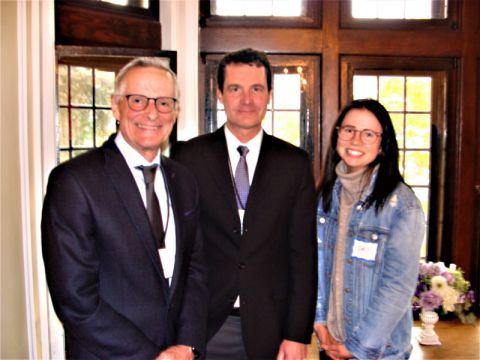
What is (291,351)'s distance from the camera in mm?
2033

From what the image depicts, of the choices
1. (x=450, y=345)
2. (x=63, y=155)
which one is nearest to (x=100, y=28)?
(x=63, y=155)

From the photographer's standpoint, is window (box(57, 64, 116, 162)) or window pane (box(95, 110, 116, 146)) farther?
window pane (box(95, 110, 116, 146))

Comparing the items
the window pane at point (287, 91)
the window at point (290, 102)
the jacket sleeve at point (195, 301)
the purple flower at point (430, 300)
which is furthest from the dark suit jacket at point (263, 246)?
the window pane at point (287, 91)

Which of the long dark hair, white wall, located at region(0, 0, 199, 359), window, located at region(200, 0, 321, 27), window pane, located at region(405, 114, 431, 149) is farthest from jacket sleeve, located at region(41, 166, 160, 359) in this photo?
window pane, located at region(405, 114, 431, 149)

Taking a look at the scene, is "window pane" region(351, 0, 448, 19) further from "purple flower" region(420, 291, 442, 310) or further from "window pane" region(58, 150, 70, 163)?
"window pane" region(58, 150, 70, 163)

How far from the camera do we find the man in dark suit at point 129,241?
1.51m

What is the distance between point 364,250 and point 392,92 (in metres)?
2.77

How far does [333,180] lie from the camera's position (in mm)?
2121

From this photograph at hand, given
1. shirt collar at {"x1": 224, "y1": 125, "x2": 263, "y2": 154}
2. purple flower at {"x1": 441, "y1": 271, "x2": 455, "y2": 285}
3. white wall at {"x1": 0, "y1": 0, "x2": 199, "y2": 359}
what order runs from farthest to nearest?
purple flower at {"x1": 441, "y1": 271, "x2": 455, "y2": 285}
white wall at {"x1": 0, "y1": 0, "x2": 199, "y2": 359}
shirt collar at {"x1": 224, "y1": 125, "x2": 263, "y2": 154}

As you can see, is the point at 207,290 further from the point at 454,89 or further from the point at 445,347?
the point at 454,89

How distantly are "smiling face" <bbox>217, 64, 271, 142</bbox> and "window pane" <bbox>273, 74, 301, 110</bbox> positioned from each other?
220cm

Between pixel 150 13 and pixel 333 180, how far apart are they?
7.48ft

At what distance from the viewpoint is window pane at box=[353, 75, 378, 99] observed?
14.1 ft

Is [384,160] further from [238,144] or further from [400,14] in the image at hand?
[400,14]
